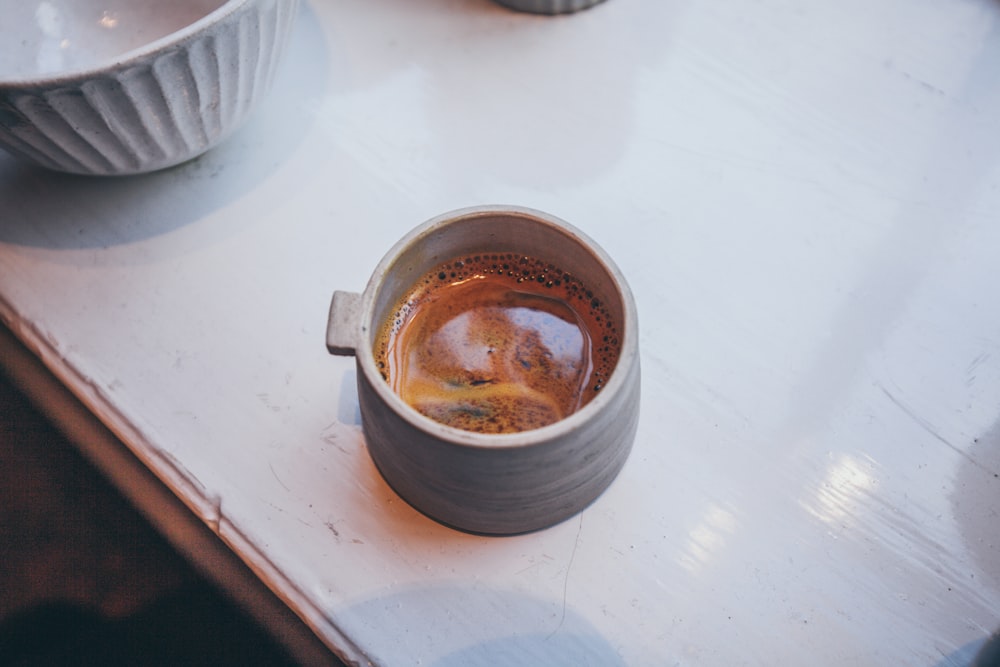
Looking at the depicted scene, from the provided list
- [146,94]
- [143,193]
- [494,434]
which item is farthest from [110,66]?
[494,434]

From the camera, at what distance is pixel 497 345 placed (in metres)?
0.51

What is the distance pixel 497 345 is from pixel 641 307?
5.1 inches

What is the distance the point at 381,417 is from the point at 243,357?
19 cm

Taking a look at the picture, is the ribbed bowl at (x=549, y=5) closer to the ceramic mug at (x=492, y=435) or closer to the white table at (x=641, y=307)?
the white table at (x=641, y=307)

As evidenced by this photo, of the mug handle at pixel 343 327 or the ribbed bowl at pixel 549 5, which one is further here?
the ribbed bowl at pixel 549 5

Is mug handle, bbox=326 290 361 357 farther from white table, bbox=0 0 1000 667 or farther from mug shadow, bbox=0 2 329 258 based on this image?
mug shadow, bbox=0 2 329 258

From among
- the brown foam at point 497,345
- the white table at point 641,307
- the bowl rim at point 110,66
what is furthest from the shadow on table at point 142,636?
the bowl rim at point 110,66

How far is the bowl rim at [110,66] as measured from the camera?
0.46 meters

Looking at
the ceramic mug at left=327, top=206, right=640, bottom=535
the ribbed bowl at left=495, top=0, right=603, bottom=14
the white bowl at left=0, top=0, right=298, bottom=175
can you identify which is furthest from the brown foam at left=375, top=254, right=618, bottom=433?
the ribbed bowl at left=495, top=0, right=603, bottom=14

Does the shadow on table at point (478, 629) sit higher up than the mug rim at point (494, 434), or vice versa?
the mug rim at point (494, 434)

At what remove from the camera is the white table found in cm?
48

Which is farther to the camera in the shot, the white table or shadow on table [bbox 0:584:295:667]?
shadow on table [bbox 0:584:295:667]

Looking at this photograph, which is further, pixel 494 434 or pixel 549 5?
pixel 549 5

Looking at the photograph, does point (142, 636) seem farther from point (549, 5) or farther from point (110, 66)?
point (549, 5)
